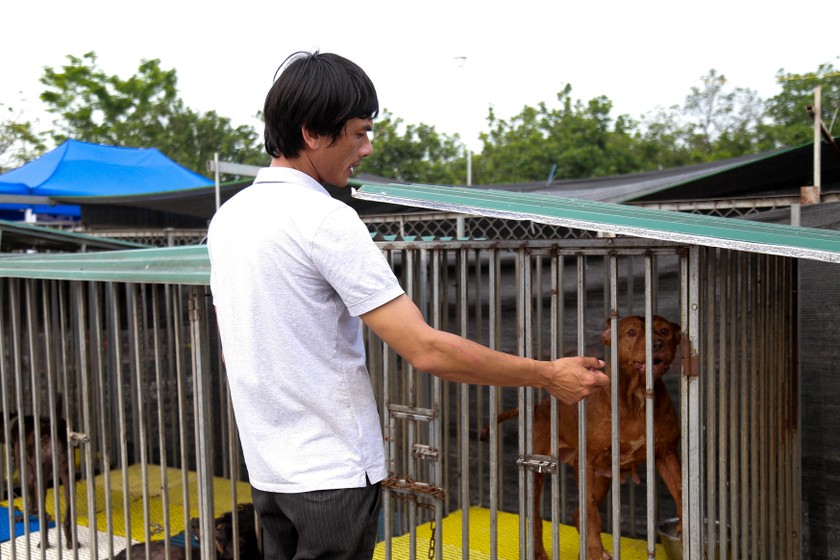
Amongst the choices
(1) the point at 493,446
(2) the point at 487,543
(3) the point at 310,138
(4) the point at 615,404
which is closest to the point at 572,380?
(4) the point at 615,404

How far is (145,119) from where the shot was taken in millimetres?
Answer: 24234

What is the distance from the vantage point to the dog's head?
322cm

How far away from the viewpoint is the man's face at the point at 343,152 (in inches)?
77.9

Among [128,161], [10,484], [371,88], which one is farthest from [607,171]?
[371,88]

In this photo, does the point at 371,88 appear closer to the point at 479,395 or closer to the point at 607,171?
the point at 479,395

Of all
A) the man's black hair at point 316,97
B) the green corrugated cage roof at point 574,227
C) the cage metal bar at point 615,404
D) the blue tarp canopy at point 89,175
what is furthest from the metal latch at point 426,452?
the blue tarp canopy at point 89,175

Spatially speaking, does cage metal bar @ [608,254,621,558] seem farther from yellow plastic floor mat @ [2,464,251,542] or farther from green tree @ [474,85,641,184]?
green tree @ [474,85,641,184]

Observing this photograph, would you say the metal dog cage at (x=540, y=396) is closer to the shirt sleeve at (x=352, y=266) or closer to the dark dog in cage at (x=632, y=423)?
the dark dog in cage at (x=632, y=423)

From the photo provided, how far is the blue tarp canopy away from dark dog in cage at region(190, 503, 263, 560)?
6584mm

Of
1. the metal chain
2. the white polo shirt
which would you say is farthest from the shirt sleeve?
the metal chain

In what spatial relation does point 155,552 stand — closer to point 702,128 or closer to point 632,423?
point 632,423

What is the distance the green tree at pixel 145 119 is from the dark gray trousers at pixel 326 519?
71.1 feet

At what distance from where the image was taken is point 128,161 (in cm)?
1188

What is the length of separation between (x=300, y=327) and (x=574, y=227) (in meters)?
0.85
